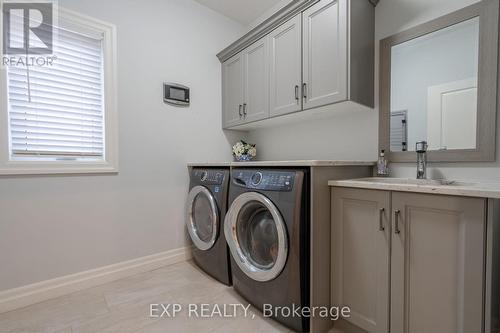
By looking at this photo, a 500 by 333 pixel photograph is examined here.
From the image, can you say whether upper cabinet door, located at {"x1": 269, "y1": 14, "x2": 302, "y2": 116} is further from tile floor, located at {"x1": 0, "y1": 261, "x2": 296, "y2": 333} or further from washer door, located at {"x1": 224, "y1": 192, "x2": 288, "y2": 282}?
tile floor, located at {"x1": 0, "y1": 261, "x2": 296, "y2": 333}

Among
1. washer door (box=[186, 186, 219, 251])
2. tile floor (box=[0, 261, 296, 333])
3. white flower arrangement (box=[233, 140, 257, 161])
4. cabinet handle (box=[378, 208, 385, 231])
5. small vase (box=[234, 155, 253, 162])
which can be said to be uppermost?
white flower arrangement (box=[233, 140, 257, 161])

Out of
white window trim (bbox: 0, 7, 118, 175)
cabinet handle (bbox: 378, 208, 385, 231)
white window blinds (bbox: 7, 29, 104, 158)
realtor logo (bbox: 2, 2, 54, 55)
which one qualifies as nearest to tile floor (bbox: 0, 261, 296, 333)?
cabinet handle (bbox: 378, 208, 385, 231)

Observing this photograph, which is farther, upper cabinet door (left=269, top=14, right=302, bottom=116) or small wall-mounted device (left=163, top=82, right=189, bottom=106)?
small wall-mounted device (left=163, top=82, right=189, bottom=106)

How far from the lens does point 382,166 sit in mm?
1654

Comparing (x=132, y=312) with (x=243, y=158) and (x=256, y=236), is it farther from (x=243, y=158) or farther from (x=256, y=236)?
(x=243, y=158)

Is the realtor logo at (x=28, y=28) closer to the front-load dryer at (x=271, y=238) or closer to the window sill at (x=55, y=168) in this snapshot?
the window sill at (x=55, y=168)

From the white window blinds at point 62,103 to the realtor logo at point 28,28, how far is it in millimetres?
73

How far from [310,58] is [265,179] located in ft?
3.22

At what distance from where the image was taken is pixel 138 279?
1945mm

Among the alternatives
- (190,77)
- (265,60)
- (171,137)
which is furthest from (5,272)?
(265,60)

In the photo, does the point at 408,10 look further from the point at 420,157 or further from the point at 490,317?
the point at 490,317

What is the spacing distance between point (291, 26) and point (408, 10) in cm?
79

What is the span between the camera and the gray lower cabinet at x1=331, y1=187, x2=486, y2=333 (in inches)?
35.9

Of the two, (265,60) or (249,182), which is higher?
(265,60)
